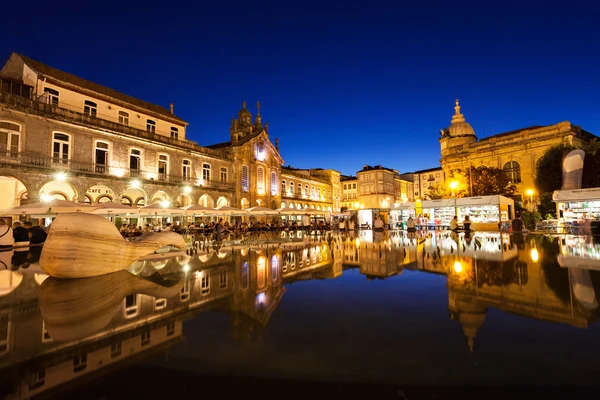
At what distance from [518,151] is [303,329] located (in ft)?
150

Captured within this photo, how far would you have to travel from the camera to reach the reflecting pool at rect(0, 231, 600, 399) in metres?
2.36

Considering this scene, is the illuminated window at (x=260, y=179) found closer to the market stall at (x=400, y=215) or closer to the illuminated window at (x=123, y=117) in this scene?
the illuminated window at (x=123, y=117)

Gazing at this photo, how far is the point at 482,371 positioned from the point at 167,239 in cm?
819

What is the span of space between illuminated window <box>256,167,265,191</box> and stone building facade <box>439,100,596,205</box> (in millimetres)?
23952

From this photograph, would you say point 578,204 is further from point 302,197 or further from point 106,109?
point 106,109

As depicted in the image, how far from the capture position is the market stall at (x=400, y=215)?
1331 inches

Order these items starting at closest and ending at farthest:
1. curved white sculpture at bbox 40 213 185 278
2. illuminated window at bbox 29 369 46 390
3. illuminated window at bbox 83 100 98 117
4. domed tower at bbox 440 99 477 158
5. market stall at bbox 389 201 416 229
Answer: illuminated window at bbox 29 369 46 390, curved white sculpture at bbox 40 213 185 278, illuminated window at bbox 83 100 98 117, market stall at bbox 389 201 416 229, domed tower at bbox 440 99 477 158

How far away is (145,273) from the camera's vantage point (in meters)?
6.85

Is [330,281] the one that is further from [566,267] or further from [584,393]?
[566,267]

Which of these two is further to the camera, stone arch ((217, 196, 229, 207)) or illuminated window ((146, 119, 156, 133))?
stone arch ((217, 196, 229, 207))

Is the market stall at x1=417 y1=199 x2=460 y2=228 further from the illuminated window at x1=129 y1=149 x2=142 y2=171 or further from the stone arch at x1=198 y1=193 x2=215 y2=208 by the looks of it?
the illuminated window at x1=129 y1=149 x2=142 y2=171

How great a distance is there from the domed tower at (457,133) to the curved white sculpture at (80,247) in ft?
170

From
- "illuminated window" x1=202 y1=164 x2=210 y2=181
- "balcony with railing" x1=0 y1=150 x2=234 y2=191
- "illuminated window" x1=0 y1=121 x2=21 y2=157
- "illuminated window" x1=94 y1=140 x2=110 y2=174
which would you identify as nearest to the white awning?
"illuminated window" x1=202 y1=164 x2=210 y2=181

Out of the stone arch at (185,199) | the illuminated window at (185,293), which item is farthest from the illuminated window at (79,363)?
the stone arch at (185,199)
